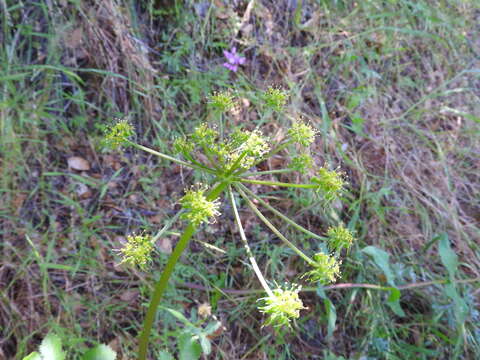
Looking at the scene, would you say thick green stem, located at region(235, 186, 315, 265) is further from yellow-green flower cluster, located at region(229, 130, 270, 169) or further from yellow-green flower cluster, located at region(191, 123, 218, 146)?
yellow-green flower cluster, located at region(191, 123, 218, 146)

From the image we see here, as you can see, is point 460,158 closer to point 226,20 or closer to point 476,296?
point 476,296

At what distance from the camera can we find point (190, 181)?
10.6 ft

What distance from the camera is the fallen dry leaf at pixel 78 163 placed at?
3.01 m

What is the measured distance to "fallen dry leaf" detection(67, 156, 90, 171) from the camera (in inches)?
118

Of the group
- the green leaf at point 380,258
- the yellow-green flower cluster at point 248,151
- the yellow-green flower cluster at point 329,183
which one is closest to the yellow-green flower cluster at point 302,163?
the yellow-green flower cluster at point 329,183

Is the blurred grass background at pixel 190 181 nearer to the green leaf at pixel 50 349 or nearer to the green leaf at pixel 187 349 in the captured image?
the green leaf at pixel 187 349

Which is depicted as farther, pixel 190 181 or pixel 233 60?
pixel 233 60

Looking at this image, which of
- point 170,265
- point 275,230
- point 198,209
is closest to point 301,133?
point 275,230

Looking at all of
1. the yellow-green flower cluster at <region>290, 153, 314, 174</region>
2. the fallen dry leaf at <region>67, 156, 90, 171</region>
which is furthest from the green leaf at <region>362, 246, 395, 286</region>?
the fallen dry leaf at <region>67, 156, 90, 171</region>

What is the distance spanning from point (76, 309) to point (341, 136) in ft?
7.80

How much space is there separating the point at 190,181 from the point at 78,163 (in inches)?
29.7

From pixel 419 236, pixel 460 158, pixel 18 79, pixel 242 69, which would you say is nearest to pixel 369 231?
pixel 419 236

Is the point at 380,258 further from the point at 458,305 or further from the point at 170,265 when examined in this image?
the point at 170,265

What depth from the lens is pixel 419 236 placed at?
348 centimetres
